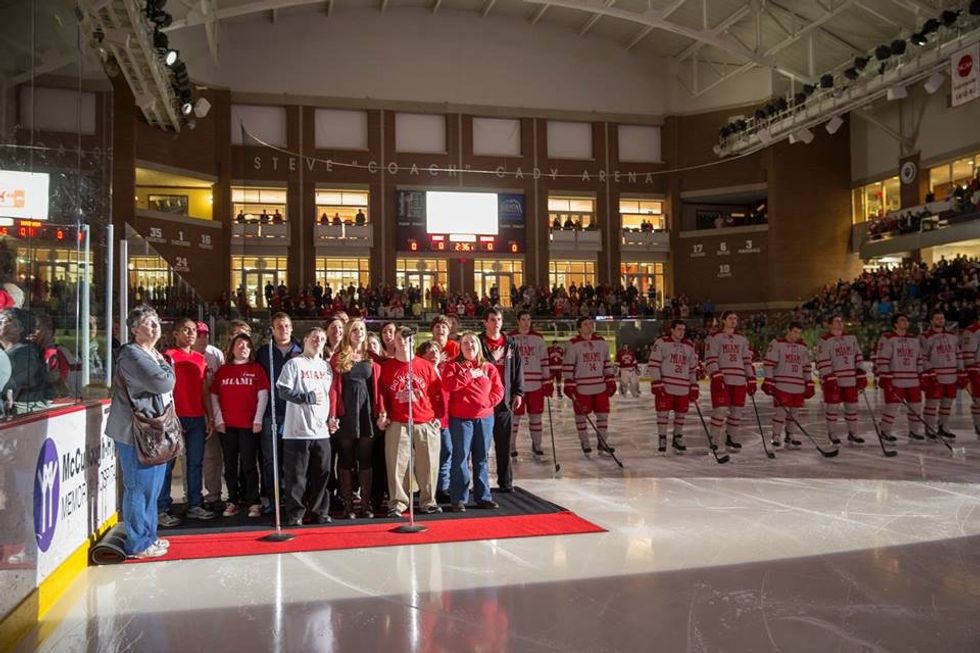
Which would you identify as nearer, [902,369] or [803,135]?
[902,369]

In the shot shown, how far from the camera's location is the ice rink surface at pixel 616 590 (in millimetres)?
3947

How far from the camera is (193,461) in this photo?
267 inches

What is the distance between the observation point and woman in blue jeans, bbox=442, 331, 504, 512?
7250 mm

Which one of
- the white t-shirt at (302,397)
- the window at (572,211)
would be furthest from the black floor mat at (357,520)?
the window at (572,211)

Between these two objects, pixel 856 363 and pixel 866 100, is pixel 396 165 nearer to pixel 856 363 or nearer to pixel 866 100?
→ pixel 866 100

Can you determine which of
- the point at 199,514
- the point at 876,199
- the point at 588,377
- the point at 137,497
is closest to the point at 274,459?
the point at 199,514

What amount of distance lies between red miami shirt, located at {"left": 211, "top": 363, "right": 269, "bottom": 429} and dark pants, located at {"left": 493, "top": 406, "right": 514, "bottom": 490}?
2.48 meters

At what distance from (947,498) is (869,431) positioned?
5779 millimetres

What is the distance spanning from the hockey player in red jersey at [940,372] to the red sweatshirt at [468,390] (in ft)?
25.9

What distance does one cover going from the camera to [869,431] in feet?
42.1

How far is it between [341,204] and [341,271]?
2.77 m

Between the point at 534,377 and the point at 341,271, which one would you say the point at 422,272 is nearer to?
the point at 341,271

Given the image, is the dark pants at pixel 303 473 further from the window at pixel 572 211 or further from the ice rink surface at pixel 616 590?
the window at pixel 572 211

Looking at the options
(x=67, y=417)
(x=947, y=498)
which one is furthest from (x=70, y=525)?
(x=947, y=498)
